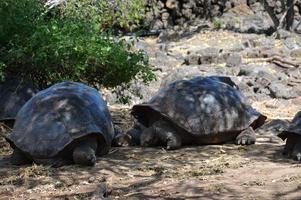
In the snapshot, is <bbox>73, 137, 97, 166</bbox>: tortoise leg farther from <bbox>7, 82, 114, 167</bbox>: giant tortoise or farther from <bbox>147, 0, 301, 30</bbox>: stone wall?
<bbox>147, 0, 301, 30</bbox>: stone wall

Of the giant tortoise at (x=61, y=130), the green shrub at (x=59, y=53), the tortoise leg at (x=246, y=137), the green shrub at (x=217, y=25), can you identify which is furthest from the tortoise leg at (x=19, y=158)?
the green shrub at (x=217, y=25)

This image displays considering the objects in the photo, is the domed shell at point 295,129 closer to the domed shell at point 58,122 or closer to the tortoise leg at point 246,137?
the tortoise leg at point 246,137

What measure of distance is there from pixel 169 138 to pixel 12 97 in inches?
85.9

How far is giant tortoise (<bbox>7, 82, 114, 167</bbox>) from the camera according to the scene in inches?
178

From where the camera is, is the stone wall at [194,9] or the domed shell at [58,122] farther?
the stone wall at [194,9]

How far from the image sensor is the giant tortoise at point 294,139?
15.1 ft

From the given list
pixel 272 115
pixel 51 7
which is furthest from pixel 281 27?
pixel 51 7

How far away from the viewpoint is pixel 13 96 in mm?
6668

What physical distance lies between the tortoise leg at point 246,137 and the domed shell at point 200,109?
0.05 m

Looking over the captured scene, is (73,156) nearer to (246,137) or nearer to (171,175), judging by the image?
(171,175)

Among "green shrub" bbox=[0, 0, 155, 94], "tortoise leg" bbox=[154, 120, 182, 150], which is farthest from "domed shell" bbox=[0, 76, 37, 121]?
"tortoise leg" bbox=[154, 120, 182, 150]

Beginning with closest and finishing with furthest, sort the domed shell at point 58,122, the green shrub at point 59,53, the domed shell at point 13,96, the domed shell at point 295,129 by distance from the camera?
1. the domed shell at point 58,122
2. the domed shell at point 295,129
3. the green shrub at point 59,53
4. the domed shell at point 13,96

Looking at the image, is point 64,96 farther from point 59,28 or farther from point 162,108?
point 59,28

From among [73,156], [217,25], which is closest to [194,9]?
[217,25]
